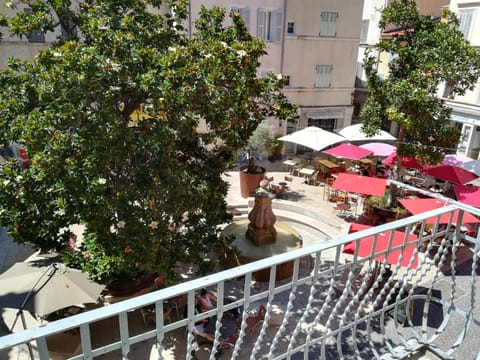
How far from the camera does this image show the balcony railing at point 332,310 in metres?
2.05

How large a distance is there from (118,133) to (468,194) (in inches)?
455

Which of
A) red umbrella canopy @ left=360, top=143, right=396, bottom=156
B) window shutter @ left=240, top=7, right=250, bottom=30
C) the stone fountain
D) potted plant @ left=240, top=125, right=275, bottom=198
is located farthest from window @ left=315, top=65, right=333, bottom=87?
the stone fountain

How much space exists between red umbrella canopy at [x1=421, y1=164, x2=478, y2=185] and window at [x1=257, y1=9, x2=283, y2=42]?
1318cm

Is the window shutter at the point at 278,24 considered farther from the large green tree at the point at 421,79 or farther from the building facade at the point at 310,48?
the large green tree at the point at 421,79

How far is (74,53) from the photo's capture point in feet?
20.1

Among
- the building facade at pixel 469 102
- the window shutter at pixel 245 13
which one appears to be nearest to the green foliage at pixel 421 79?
the window shutter at pixel 245 13

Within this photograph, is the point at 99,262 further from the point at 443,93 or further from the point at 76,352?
the point at 443,93

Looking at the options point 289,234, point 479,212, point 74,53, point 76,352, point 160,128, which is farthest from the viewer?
point 289,234

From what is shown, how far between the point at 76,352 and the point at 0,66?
57.6 ft

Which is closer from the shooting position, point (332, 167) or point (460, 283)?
point (460, 283)

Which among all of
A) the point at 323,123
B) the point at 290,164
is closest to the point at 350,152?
the point at 290,164

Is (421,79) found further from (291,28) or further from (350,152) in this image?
(291,28)

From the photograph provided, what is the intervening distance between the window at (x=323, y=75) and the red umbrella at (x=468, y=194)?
13999 millimetres

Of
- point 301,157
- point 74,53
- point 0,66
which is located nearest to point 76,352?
point 74,53
